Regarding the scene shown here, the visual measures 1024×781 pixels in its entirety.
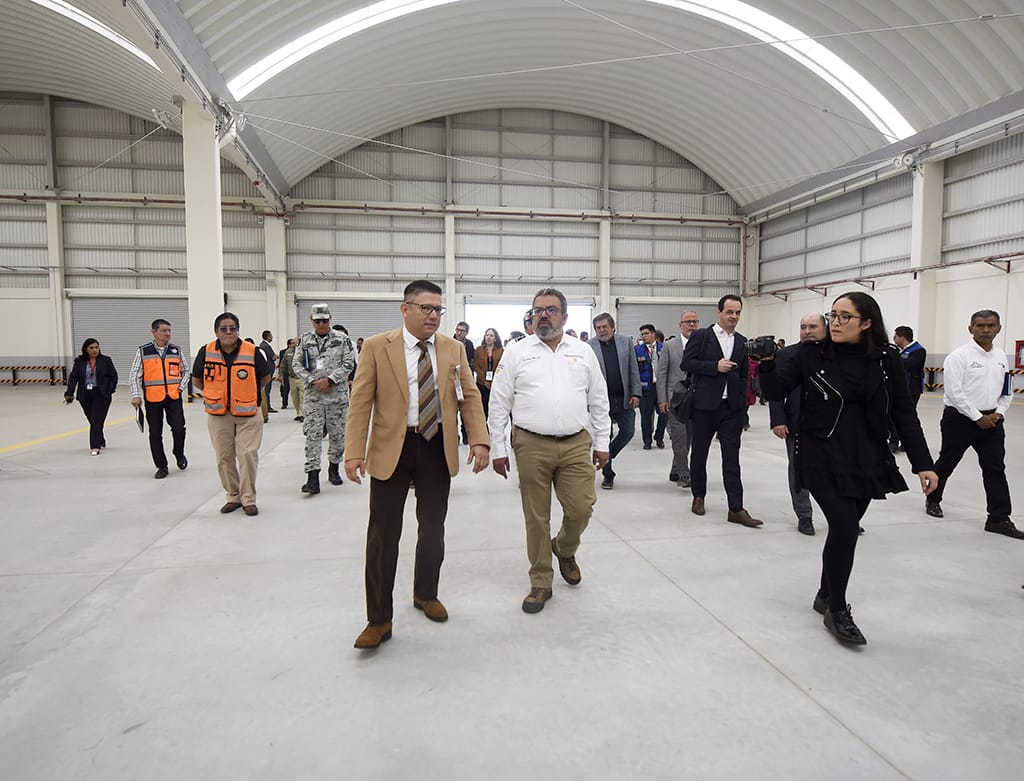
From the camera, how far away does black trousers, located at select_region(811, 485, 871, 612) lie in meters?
2.80

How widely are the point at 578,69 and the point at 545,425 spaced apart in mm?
19163

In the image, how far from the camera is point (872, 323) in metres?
2.79

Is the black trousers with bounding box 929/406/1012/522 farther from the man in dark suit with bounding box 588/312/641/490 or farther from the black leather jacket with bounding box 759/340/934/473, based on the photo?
the man in dark suit with bounding box 588/312/641/490

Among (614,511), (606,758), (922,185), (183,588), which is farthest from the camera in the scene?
(922,185)

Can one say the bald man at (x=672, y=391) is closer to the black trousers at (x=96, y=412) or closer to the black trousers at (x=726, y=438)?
the black trousers at (x=726, y=438)

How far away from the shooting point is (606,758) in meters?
1.98

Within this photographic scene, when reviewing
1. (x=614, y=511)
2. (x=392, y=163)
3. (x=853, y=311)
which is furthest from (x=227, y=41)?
(x=853, y=311)

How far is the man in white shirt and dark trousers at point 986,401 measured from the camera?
441cm

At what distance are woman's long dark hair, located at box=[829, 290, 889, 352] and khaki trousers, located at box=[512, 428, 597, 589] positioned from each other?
1.50 meters

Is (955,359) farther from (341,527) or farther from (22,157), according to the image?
(22,157)

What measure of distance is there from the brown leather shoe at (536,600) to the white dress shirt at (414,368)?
44.4 inches

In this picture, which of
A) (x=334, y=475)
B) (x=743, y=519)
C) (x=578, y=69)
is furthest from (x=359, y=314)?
(x=743, y=519)

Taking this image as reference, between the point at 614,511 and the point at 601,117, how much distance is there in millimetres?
20728

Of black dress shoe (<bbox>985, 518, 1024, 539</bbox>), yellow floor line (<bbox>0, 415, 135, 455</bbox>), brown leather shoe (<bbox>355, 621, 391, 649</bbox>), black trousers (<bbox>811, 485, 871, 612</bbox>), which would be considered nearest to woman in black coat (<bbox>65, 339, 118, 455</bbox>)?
yellow floor line (<bbox>0, 415, 135, 455</bbox>)
